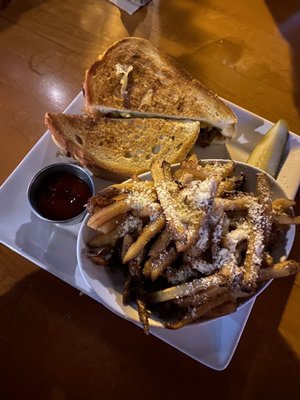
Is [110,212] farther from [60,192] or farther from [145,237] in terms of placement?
[60,192]

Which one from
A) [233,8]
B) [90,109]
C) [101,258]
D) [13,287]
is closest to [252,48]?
[233,8]

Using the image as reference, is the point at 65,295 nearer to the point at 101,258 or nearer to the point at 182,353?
the point at 101,258

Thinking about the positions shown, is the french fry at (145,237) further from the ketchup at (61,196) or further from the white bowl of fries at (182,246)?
the ketchup at (61,196)

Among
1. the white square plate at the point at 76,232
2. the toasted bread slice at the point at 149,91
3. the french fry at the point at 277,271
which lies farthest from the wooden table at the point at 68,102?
the french fry at the point at 277,271

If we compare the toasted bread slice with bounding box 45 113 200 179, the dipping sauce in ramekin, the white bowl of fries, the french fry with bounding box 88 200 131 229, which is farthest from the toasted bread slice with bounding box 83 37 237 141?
the french fry with bounding box 88 200 131 229

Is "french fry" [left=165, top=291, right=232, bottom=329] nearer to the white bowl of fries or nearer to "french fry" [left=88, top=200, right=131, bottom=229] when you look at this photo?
the white bowl of fries

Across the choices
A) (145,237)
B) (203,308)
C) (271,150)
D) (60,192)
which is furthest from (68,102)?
(203,308)
